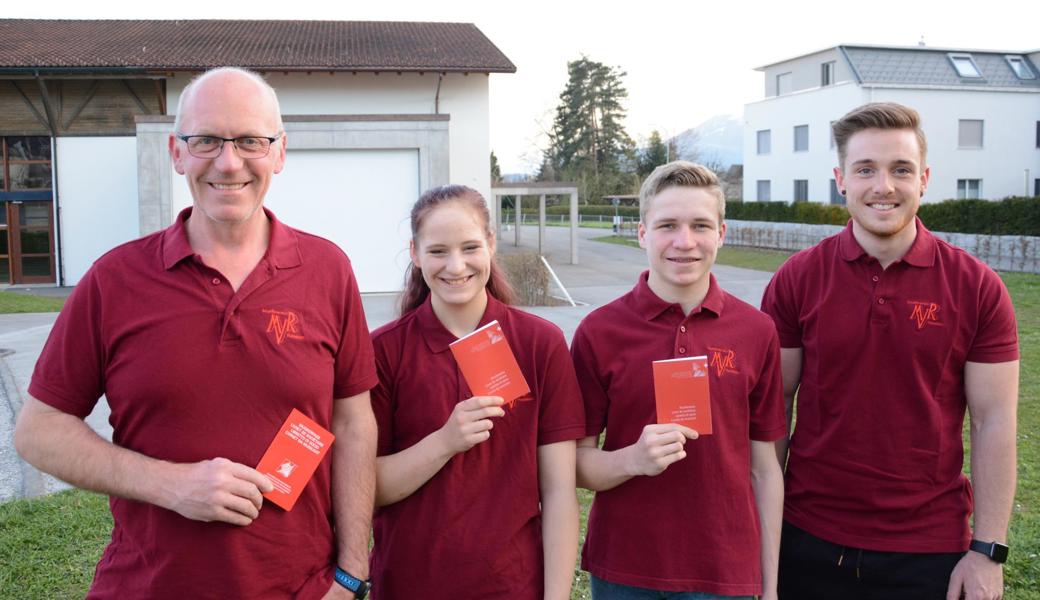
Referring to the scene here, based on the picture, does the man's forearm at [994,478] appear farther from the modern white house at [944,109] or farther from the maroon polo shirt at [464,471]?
the modern white house at [944,109]

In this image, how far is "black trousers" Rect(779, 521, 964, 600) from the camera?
2.79 metres

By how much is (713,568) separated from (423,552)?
2.79ft

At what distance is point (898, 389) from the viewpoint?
2.80 m

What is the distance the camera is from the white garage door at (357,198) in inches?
875

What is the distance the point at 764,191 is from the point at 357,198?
30.4 metres

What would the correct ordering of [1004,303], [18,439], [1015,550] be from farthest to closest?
[1015,550] → [1004,303] → [18,439]

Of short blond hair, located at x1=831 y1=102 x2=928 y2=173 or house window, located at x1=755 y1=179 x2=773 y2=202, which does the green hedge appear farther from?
short blond hair, located at x1=831 y1=102 x2=928 y2=173

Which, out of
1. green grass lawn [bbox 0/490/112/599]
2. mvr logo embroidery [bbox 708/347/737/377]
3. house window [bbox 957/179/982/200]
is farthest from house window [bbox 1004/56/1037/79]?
mvr logo embroidery [bbox 708/347/737/377]

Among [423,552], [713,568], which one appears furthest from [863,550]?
[423,552]

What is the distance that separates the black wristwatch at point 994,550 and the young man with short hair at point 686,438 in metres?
0.62

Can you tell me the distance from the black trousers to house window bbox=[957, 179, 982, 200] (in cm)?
4241

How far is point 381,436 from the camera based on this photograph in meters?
2.58

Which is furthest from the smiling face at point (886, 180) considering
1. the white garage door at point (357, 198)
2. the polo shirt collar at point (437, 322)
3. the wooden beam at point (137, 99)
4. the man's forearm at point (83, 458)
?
the wooden beam at point (137, 99)

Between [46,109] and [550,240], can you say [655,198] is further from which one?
[550,240]
